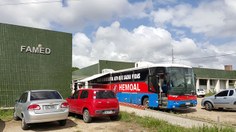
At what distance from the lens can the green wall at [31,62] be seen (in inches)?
738

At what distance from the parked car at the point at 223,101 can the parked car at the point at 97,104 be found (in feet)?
27.5

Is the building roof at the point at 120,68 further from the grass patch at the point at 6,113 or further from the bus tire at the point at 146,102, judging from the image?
the grass patch at the point at 6,113

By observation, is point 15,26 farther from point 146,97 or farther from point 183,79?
point 183,79

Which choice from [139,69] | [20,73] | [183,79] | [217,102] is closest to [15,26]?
[20,73]

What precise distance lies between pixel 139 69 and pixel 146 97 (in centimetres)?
221

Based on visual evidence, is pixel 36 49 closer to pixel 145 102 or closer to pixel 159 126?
pixel 145 102

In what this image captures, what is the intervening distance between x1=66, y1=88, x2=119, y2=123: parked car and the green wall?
7704 millimetres

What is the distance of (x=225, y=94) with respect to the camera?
58.9 ft

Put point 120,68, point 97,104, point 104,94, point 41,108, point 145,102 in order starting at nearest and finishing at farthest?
point 41,108
point 97,104
point 104,94
point 145,102
point 120,68

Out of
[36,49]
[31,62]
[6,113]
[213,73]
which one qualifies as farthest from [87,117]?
[213,73]

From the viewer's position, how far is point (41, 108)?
10703 millimetres

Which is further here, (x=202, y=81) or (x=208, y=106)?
(x=202, y=81)

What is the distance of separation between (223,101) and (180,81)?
11.6 feet

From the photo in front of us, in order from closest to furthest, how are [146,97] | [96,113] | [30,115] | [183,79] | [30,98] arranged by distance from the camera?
1. [30,115]
2. [30,98]
3. [96,113]
4. [183,79]
5. [146,97]
